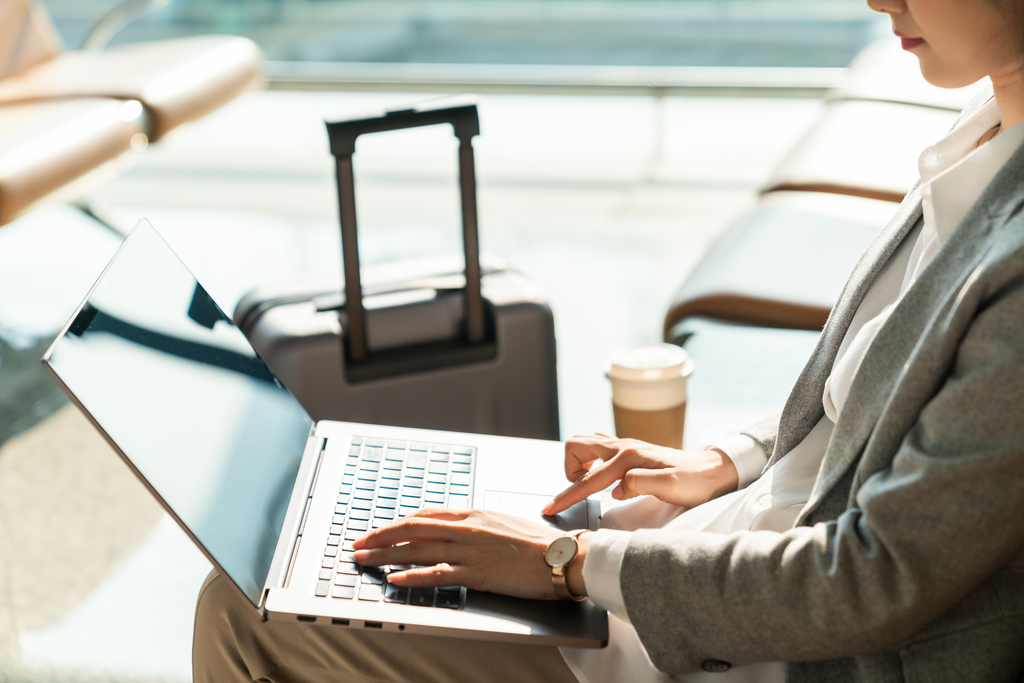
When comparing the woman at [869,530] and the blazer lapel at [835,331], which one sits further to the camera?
the blazer lapel at [835,331]

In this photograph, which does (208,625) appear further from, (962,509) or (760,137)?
(760,137)

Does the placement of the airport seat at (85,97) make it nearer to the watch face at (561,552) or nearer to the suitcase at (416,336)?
the suitcase at (416,336)

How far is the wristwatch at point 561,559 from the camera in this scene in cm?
79

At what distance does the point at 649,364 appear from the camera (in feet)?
4.47

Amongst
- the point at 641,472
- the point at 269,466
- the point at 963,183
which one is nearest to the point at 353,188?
the point at 269,466

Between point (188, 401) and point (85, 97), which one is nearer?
point (188, 401)

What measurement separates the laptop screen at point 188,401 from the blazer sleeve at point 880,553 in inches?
14.0

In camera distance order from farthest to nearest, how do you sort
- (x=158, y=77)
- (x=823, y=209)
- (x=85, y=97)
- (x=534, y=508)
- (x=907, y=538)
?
1. (x=158, y=77)
2. (x=85, y=97)
3. (x=823, y=209)
4. (x=534, y=508)
5. (x=907, y=538)

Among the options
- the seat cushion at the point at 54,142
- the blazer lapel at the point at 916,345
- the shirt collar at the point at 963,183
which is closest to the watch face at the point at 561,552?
the blazer lapel at the point at 916,345

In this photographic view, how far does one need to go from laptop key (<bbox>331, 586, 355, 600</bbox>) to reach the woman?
32mm

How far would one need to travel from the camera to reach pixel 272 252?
293 cm

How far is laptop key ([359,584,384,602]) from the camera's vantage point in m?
0.79

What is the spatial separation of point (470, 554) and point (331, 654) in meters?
0.18

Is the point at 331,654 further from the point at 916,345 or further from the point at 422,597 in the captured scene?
the point at 916,345
